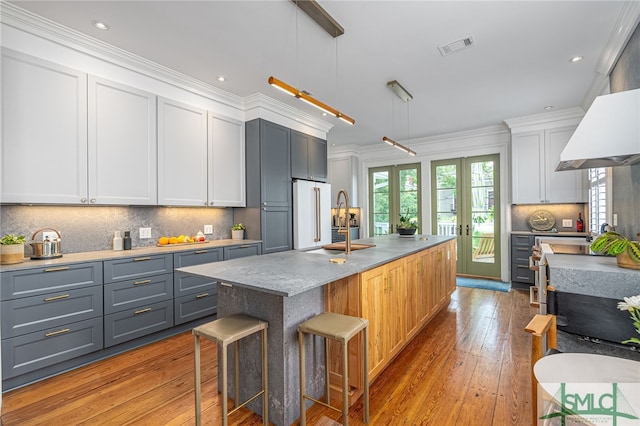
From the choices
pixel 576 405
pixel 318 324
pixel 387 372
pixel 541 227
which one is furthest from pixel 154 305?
pixel 541 227

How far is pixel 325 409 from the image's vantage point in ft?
6.46

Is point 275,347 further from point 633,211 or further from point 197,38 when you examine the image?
point 633,211

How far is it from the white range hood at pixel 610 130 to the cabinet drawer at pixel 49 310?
380cm

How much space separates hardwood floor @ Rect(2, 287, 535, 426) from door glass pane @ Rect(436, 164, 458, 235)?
11.2ft

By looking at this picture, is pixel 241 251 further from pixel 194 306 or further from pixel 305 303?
pixel 305 303

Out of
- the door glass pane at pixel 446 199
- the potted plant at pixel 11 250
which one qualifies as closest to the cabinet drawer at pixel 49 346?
the potted plant at pixel 11 250

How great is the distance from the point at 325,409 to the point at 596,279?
1793mm

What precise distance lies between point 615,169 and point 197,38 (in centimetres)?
434

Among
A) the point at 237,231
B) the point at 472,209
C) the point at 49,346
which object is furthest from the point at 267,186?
the point at 472,209

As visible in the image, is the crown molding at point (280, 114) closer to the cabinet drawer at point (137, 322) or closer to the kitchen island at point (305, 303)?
the kitchen island at point (305, 303)

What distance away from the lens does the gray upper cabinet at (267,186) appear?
166 inches

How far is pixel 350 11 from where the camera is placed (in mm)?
2439

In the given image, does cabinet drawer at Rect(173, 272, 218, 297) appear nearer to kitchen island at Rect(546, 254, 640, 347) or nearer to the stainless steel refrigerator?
the stainless steel refrigerator

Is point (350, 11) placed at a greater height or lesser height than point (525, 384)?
greater
